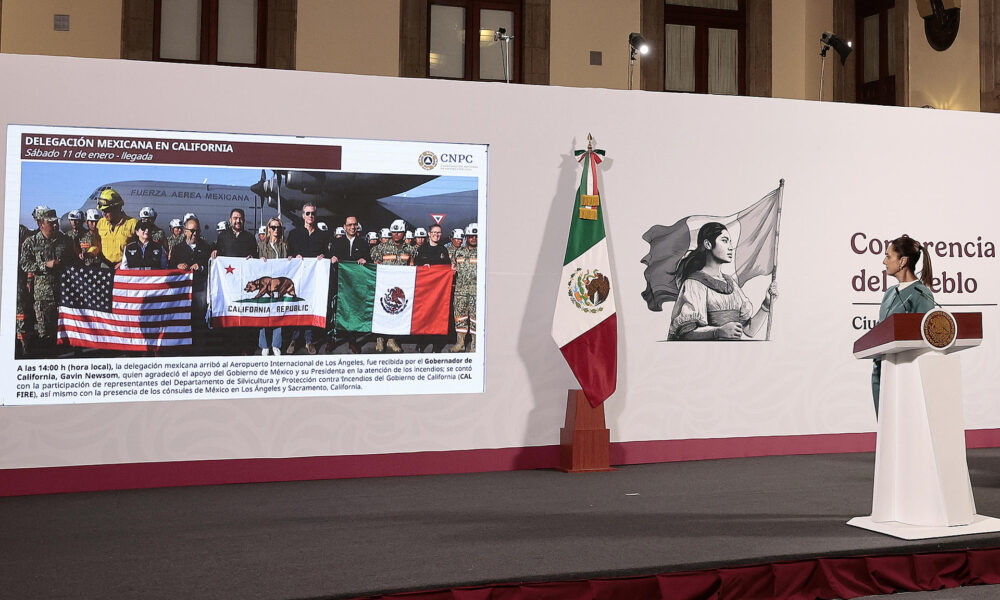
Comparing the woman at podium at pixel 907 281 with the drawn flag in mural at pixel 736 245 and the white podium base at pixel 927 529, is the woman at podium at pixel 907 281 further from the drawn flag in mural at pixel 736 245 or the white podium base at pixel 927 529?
the drawn flag in mural at pixel 736 245

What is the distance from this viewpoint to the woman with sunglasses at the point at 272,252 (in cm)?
570

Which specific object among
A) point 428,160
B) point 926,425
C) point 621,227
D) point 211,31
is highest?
point 211,31

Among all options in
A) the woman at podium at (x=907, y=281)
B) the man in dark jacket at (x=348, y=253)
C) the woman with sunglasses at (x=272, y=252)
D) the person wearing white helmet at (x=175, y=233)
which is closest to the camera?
the woman at podium at (x=907, y=281)

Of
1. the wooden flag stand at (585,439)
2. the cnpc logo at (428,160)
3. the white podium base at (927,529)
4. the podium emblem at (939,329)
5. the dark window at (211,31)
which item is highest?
the dark window at (211,31)

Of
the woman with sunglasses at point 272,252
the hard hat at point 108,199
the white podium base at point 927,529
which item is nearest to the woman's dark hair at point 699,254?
the white podium base at point 927,529

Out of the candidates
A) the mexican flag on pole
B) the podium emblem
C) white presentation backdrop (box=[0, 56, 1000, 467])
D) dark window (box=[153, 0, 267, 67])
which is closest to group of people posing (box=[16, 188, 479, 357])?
Result: white presentation backdrop (box=[0, 56, 1000, 467])

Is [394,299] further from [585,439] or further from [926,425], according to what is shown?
[926,425]

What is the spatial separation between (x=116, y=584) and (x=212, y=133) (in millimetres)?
3038

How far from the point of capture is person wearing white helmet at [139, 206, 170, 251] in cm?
549

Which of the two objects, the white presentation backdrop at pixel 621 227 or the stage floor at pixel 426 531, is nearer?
the stage floor at pixel 426 531

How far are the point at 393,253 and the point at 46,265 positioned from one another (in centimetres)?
198

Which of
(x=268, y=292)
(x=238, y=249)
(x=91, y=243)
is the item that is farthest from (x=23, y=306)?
(x=268, y=292)

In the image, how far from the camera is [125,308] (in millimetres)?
5457

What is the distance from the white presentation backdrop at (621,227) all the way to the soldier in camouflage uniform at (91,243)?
54cm
